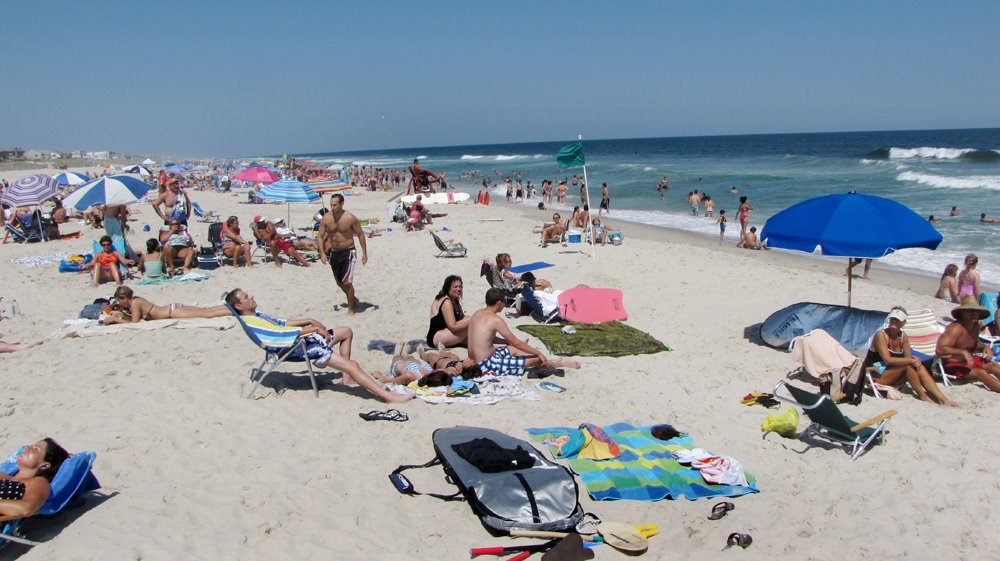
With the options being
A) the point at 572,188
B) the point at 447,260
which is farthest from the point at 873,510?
the point at 572,188

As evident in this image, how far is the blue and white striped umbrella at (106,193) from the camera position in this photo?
953 centimetres

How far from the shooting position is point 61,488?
10.4 ft

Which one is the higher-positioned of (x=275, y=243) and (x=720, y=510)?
(x=275, y=243)

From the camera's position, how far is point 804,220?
20.4 ft

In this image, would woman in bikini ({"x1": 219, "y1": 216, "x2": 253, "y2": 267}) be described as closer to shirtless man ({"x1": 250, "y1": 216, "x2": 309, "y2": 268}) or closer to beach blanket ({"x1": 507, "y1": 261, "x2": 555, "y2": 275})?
shirtless man ({"x1": 250, "y1": 216, "x2": 309, "y2": 268})

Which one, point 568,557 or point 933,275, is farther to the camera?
point 933,275

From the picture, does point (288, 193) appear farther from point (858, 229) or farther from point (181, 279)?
point (858, 229)

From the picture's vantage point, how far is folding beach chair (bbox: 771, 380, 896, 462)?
4.44m

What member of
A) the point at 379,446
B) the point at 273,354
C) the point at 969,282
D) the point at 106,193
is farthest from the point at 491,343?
the point at 106,193

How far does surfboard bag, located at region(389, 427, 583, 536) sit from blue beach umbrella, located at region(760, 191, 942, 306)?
12.2 feet

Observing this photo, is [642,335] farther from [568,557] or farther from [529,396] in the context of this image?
[568,557]

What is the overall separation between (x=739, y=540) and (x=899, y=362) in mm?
3018

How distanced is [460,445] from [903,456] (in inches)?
123

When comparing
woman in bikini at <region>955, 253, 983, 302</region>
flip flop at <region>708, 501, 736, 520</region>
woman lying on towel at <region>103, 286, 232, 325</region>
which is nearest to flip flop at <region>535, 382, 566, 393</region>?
flip flop at <region>708, 501, 736, 520</region>
